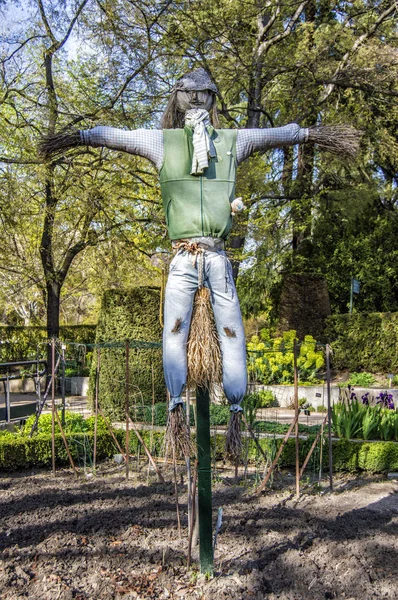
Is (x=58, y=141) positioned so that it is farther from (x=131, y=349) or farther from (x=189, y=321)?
(x=131, y=349)

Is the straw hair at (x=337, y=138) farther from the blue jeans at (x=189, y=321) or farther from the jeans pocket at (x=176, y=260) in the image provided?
the jeans pocket at (x=176, y=260)

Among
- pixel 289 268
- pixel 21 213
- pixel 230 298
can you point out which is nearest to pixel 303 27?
pixel 21 213

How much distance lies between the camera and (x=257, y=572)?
3.09m

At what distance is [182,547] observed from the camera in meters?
3.53

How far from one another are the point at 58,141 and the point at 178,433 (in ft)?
5.54

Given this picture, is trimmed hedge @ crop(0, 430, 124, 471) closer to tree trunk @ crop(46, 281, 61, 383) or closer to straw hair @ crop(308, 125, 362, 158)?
straw hair @ crop(308, 125, 362, 158)

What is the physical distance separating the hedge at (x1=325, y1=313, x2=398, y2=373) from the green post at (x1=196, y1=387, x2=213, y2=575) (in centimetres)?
1095

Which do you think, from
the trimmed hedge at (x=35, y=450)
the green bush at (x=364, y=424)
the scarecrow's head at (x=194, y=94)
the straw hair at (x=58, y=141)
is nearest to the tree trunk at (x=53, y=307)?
the trimmed hedge at (x=35, y=450)

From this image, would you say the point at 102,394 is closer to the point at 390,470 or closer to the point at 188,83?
the point at 390,470

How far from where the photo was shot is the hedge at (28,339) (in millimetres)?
15672

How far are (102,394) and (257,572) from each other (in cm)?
588

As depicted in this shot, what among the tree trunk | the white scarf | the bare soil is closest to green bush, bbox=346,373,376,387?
the tree trunk

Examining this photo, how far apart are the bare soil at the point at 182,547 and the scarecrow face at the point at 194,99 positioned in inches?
99.7

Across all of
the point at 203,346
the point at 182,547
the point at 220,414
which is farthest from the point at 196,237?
the point at 220,414
